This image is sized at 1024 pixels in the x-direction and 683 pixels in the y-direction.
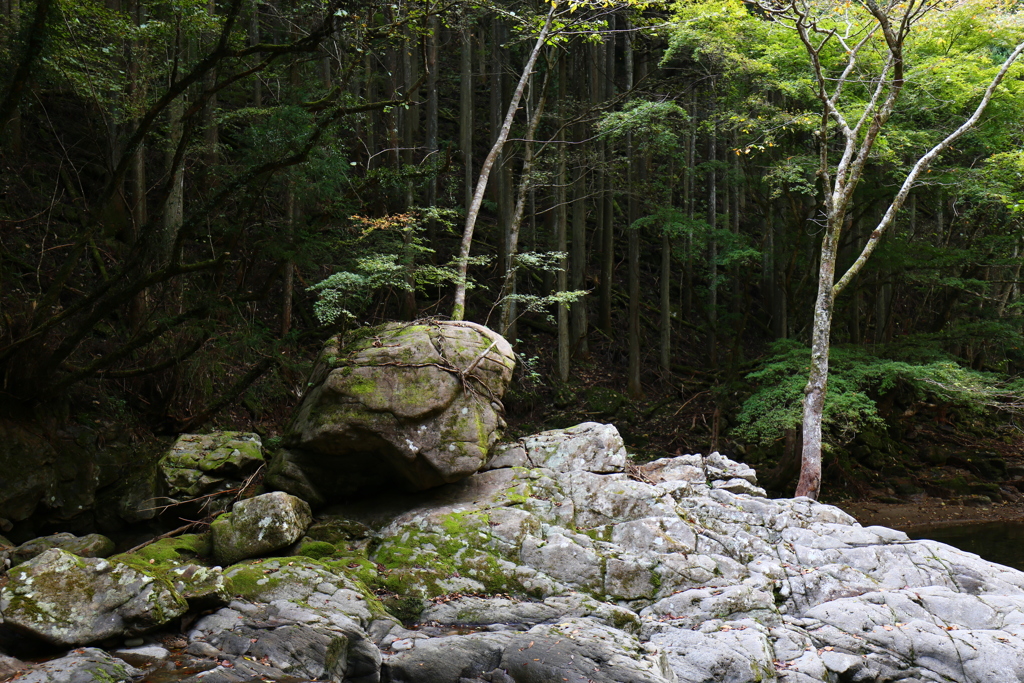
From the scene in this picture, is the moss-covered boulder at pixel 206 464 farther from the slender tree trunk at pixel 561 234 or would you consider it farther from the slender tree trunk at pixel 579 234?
the slender tree trunk at pixel 579 234

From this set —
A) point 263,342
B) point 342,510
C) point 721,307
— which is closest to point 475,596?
point 342,510

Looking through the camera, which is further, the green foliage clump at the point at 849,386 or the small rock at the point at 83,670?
the green foliage clump at the point at 849,386

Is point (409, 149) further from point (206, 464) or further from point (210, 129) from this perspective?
point (206, 464)

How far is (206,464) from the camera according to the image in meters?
8.05

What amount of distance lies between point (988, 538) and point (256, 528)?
12884 mm

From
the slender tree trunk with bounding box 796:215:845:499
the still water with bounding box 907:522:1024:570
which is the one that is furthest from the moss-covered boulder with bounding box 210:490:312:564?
the still water with bounding box 907:522:1024:570

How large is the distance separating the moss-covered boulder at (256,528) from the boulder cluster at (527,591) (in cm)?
2

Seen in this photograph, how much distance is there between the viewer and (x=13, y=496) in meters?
7.42

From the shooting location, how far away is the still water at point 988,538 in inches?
444

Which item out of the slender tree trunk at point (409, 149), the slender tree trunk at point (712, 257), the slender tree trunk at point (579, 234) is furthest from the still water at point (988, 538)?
the slender tree trunk at point (409, 149)

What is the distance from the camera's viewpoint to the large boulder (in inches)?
276

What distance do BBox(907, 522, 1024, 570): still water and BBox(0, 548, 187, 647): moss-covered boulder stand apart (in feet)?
40.0

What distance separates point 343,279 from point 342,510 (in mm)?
2994

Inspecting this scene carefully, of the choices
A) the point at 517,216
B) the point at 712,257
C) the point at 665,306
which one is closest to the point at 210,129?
the point at 517,216
